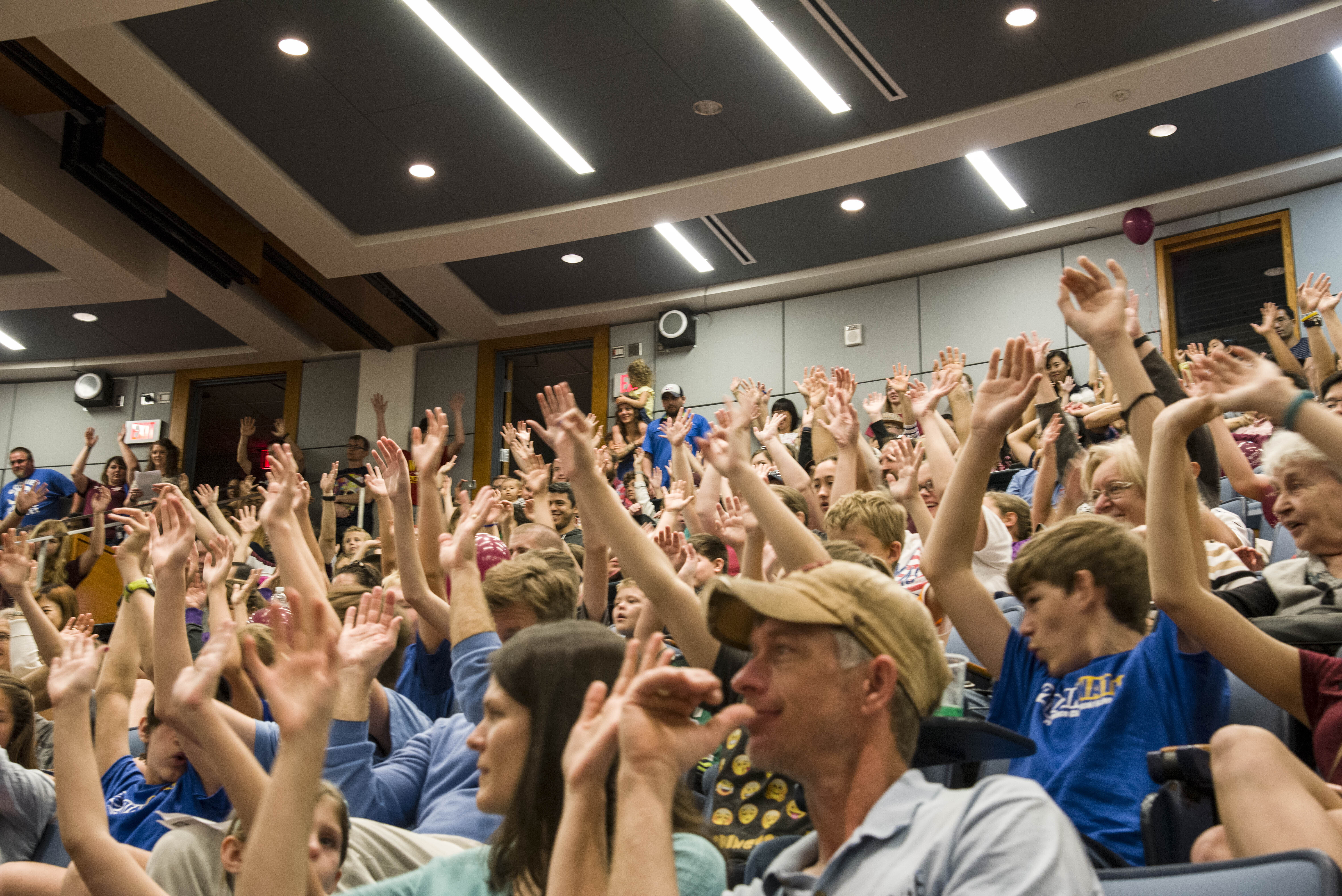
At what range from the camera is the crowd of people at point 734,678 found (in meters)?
1.28

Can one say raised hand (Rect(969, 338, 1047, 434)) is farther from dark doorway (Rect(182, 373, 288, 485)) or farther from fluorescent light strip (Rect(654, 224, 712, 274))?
dark doorway (Rect(182, 373, 288, 485))

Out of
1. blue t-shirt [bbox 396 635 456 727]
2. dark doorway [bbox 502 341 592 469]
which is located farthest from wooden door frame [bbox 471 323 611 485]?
blue t-shirt [bbox 396 635 456 727]

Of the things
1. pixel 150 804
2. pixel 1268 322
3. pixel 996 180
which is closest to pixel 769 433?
pixel 150 804

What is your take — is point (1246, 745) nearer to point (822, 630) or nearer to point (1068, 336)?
point (822, 630)

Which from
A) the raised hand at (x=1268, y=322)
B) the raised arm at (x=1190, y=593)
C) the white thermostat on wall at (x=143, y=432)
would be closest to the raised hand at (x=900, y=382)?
the raised hand at (x=1268, y=322)

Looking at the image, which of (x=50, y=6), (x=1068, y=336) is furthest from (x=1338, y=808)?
(x=1068, y=336)

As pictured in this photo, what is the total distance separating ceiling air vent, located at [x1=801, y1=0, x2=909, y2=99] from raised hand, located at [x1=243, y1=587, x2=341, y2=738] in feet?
15.9

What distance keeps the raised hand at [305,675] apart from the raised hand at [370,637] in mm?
560

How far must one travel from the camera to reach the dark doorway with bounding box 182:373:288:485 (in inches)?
430

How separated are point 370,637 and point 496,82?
486cm

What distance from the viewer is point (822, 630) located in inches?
53.0

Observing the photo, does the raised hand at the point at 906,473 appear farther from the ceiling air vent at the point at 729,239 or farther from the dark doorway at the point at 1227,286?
the dark doorway at the point at 1227,286

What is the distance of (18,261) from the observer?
8.27m

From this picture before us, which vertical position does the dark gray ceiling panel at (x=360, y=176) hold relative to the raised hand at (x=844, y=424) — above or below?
above
